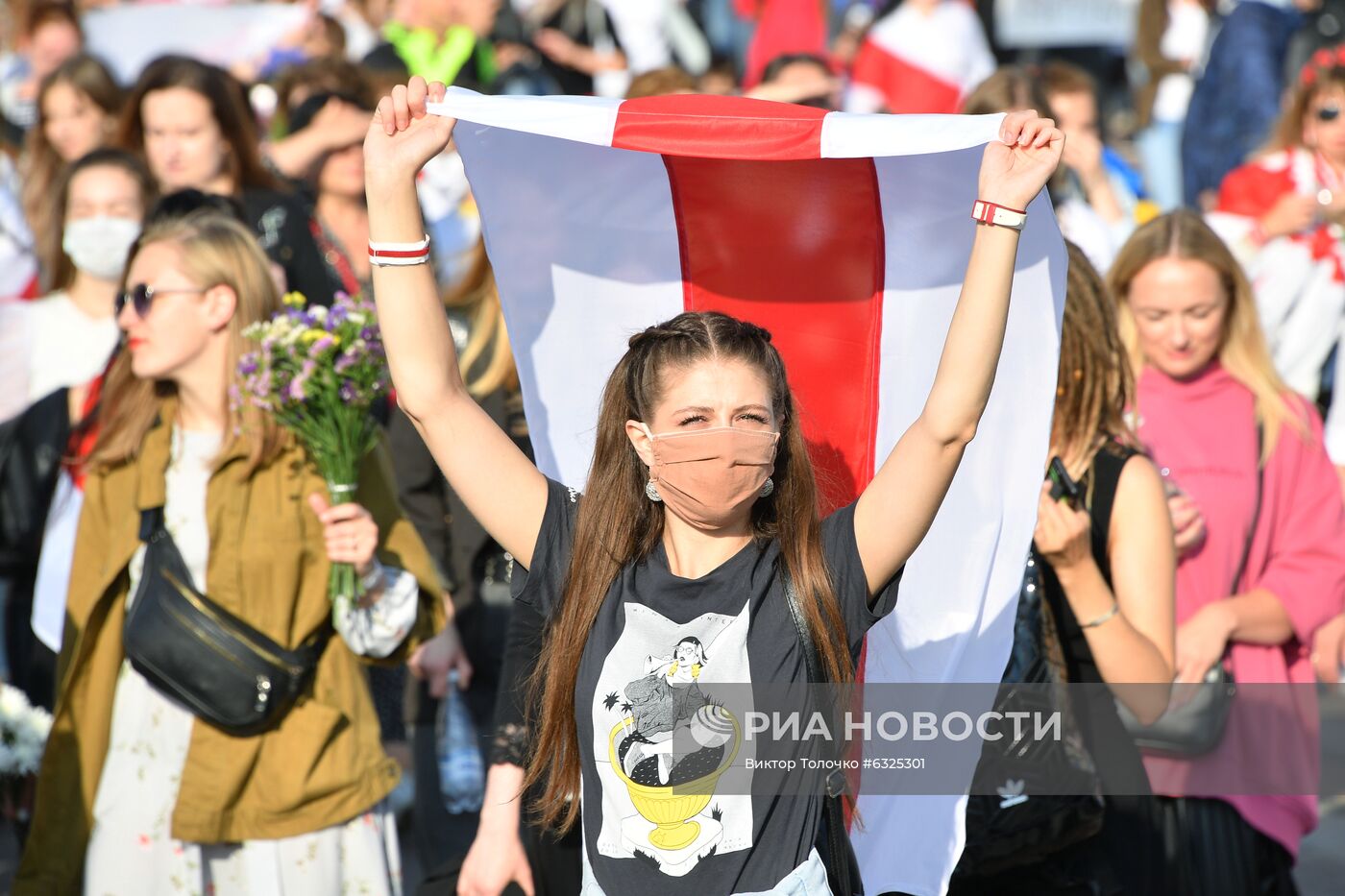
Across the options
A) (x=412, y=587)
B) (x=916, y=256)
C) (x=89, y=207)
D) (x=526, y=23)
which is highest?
(x=526, y=23)

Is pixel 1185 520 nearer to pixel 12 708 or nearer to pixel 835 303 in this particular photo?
pixel 835 303

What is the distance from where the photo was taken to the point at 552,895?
3.38 m

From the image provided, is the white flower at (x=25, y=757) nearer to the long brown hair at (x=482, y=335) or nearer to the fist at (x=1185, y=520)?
the long brown hair at (x=482, y=335)

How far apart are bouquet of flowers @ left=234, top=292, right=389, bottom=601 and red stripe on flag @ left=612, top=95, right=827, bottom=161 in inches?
42.0

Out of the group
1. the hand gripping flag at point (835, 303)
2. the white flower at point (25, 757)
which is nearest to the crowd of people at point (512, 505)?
the white flower at point (25, 757)

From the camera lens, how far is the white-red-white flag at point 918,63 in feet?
27.8

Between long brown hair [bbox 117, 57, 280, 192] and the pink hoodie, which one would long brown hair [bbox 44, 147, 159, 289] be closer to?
long brown hair [bbox 117, 57, 280, 192]

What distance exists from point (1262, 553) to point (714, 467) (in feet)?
6.88

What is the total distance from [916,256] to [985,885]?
1.37 m

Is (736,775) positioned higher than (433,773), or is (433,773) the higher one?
(433,773)

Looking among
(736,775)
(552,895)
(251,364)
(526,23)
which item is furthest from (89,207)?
(526,23)

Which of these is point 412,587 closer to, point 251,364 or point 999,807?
point 251,364

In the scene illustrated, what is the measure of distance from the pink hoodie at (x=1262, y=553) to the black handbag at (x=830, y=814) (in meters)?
1.41

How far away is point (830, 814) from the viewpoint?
106 inches
